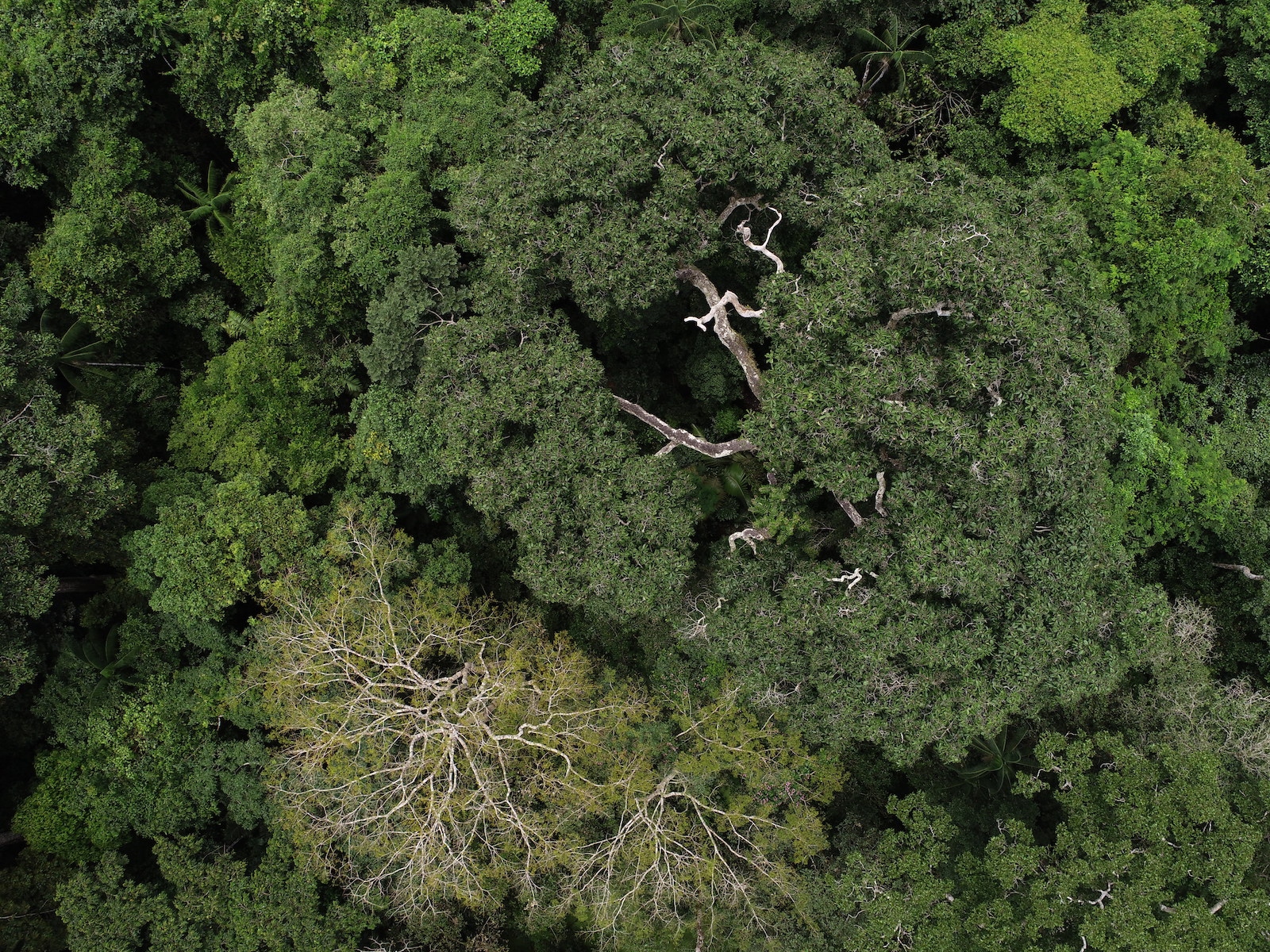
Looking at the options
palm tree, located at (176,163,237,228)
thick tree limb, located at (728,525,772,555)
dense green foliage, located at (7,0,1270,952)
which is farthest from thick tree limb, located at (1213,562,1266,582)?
palm tree, located at (176,163,237,228)

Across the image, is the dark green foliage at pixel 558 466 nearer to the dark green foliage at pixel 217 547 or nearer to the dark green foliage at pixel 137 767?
the dark green foliage at pixel 217 547

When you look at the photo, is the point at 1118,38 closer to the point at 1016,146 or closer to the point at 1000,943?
the point at 1016,146

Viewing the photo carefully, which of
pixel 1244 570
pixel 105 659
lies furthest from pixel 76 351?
pixel 1244 570

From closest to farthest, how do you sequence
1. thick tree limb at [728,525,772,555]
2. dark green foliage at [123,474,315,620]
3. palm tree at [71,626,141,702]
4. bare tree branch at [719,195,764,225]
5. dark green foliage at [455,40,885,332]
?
dark green foliage at [455,40,885,332] → thick tree limb at [728,525,772,555] → bare tree branch at [719,195,764,225] → dark green foliage at [123,474,315,620] → palm tree at [71,626,141,702]

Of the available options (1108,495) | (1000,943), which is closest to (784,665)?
(1000,943)

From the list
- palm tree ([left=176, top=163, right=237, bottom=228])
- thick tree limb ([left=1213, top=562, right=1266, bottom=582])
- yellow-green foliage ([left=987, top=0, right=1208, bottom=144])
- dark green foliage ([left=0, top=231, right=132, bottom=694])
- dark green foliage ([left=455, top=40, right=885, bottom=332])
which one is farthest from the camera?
palm tree ([left=176, top=163, right=237, bottom=228])

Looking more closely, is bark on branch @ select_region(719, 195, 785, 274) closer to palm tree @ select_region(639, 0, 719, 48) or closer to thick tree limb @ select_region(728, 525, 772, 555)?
palm tree @ select_region(639, 0, 719, 48)
